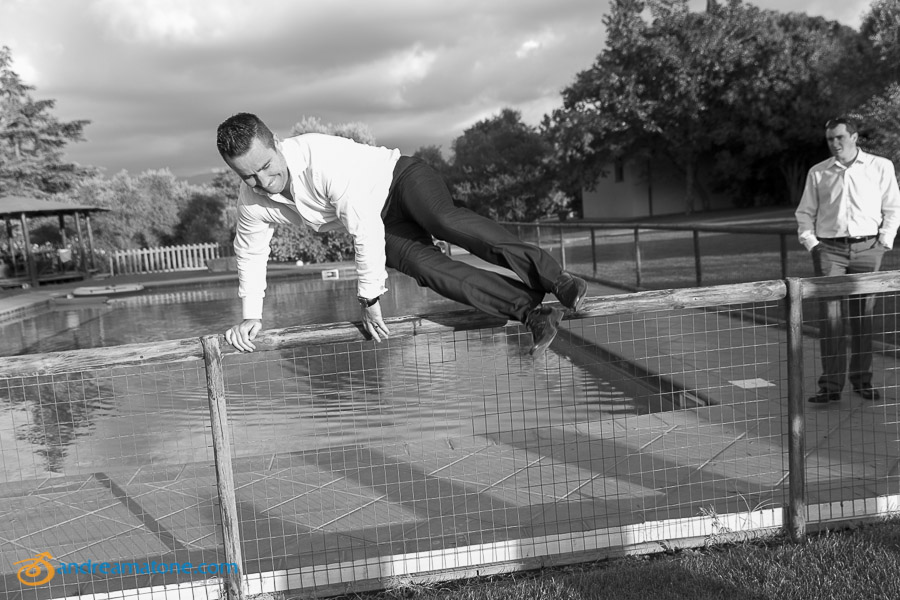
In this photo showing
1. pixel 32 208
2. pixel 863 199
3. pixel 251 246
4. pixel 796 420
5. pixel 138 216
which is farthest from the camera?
pixel 138 216

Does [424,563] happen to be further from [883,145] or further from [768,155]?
[768,155]

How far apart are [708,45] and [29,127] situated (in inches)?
1274

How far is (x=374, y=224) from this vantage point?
3.33m

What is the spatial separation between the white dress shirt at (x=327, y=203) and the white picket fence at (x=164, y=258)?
26.1 meters

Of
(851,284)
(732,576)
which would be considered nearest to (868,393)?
(851,284)

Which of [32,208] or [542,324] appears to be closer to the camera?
[542,324]

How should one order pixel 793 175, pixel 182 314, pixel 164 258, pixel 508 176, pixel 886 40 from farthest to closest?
pixel 508 176, pixel 793 175, pixel 164 258, pixel 886 40, pixel 182 314

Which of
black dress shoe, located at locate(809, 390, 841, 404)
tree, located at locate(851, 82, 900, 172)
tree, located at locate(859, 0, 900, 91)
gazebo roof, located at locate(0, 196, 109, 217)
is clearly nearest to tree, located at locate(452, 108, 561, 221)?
gazebo roof, located at locate(0, 196, 109, 217)

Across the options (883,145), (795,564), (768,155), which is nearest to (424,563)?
(795,564)

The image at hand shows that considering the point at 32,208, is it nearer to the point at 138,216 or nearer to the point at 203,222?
the point at 203,222

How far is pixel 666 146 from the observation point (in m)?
39.8

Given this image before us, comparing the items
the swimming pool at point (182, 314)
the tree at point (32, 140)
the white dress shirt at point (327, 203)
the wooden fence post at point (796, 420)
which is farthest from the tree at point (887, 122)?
the tree at point (32, 140)

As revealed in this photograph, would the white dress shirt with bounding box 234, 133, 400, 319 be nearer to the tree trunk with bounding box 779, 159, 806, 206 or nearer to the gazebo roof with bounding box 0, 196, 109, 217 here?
the gazebo roof with bounding box 0, 196, 109, 217

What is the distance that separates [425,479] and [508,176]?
4003cm
